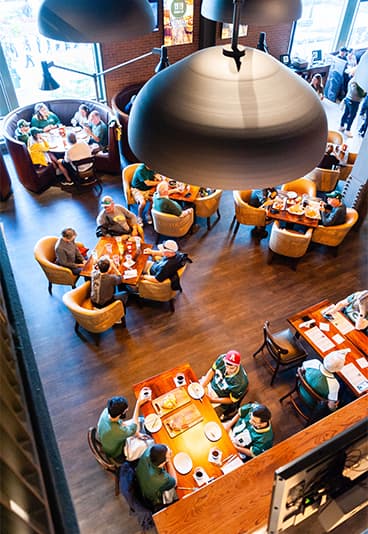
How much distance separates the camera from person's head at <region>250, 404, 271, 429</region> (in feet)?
11.4

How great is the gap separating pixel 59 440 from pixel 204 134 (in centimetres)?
411

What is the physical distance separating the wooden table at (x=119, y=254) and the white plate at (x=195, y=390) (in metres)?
1.64

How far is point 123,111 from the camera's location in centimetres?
863

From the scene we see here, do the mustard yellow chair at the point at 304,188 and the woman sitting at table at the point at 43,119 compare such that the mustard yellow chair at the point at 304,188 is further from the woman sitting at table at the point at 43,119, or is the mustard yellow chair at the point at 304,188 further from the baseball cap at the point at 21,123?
the baseball cap at the point at 21,123

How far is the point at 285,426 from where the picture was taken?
439cm

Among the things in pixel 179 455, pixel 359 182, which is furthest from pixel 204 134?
pixel 359 182

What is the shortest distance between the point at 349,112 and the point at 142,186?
18.8ft

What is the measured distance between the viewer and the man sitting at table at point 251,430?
3514mm

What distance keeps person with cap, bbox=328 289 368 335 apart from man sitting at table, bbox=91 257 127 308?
2592 millimetres

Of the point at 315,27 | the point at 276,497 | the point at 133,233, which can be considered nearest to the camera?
the point at 276,497

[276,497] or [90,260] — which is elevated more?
[276,497]

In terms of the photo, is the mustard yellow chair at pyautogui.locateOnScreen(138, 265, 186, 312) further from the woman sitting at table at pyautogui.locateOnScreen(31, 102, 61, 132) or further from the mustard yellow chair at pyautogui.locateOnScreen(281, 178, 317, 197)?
the woman sitting at table at pyautogui.locateOnScreen(31, 102, 61, 132)

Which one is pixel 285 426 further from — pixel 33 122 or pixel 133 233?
Answer: pixel 33 122

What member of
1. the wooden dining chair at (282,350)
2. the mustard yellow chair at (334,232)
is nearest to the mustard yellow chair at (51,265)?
the wooden dining chair at (282,350)
